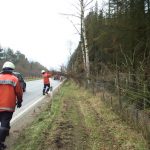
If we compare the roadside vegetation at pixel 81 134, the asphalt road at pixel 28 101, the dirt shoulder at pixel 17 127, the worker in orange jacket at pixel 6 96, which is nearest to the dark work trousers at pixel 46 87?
the asphalt road at pixel 28 101

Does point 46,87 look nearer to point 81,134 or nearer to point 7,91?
point 81,134

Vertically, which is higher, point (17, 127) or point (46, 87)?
point (46, 87)

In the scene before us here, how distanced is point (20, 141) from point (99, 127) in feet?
8.42

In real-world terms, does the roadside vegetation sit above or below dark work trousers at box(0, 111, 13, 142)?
below

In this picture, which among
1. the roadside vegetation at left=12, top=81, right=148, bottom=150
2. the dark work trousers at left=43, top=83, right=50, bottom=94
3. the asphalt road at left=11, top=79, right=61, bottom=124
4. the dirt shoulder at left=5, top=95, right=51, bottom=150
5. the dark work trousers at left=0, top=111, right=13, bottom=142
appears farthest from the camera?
the dark work trousers at left=43, top=83, right=50, bottom=94

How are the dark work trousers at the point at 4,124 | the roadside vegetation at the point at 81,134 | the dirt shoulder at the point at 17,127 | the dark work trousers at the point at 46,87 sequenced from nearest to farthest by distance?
the dark work trousers at the point at 4,124
the roadside vegetation at the point at 81,134
the dirt shoulder at the point at 17,127
the dark work trousers at the point at 46,87

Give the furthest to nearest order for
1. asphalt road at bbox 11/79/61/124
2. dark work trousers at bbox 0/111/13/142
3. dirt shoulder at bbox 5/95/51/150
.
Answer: asphalt road at bbox 11/79/61/124 → dirt shoulder at bbox 5/95/51/150 → dark work trousers at bbox 0/111/13/142

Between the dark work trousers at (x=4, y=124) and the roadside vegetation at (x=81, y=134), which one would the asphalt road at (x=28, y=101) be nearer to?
the roadside vegetation at (x=81, y=134)

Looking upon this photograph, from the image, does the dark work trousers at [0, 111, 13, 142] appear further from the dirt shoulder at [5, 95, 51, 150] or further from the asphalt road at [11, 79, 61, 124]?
the asphalt road at [11, 79, 61, 124]

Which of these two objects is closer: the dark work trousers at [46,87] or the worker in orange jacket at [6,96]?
the worker in orange jacket at [6,96]

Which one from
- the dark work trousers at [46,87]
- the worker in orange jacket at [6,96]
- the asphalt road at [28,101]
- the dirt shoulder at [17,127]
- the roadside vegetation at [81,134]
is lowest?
the asphalt road at [28,101]

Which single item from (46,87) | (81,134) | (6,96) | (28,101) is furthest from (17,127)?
(46,87)

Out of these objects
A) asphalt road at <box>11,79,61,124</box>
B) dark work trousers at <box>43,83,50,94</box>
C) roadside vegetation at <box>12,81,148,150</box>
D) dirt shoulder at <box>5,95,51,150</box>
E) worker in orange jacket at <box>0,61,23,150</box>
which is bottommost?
asphalt road at <box>11,79,61,124</box>

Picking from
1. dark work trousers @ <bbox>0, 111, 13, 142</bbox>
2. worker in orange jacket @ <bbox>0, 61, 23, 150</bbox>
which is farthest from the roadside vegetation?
worker in orange jacket @ <bbox>0, 61, 23, 150</bbox>
